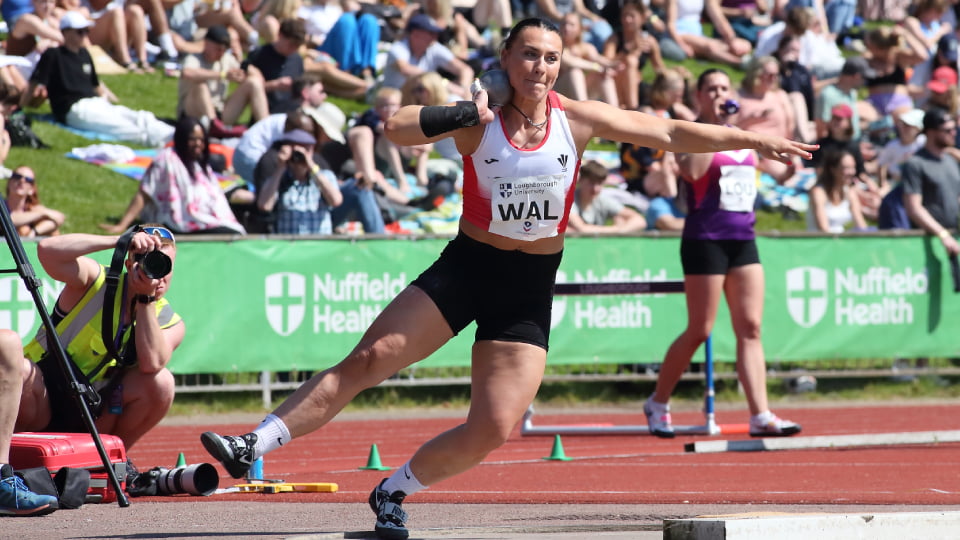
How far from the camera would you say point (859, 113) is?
64.5ft

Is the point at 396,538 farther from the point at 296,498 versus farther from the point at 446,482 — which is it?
the point at 446,482

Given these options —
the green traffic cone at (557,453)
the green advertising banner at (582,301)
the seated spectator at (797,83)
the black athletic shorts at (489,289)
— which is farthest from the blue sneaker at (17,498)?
the seated spectator at (797,83)

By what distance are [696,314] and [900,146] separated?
8640 mm

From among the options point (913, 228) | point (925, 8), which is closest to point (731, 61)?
point (925, 8)

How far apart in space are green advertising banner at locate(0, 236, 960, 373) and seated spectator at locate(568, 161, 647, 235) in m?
1.28

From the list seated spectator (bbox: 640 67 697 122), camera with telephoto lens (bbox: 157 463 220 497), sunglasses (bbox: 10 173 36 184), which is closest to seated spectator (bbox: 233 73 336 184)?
sunglasses (bbox: 10 173 36 184)

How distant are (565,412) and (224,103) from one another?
5.47 meters

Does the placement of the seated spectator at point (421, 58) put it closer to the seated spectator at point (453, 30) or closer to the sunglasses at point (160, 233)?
the seated spectator at point (453, 30)

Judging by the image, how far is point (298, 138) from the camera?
539 inches

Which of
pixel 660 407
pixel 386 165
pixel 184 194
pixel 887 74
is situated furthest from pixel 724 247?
pixel 887 74

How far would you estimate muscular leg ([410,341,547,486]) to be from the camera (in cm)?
580

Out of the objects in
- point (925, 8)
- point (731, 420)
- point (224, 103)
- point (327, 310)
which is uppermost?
point (925, 8)

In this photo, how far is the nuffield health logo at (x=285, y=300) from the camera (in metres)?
12.5

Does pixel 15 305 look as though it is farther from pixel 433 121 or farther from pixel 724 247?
pixel 433 121
